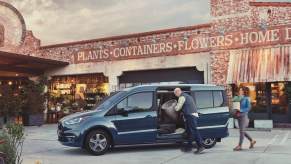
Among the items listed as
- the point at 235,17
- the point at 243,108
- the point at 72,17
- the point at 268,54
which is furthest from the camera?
the point at 72,17

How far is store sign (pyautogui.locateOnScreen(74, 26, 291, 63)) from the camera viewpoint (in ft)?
60.1

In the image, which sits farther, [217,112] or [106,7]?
[106,7]

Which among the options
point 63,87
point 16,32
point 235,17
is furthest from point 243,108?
point 16,32

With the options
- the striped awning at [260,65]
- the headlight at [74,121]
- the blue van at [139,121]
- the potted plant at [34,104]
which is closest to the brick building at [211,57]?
the striped awning at [260,65]

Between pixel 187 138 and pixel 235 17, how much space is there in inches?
383

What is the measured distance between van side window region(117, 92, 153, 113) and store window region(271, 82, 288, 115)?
9.18m

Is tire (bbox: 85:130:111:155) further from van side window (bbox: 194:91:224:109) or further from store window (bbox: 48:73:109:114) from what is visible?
store window (bbox: 48:73:109:114)

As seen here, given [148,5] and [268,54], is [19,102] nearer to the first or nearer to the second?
[148,5]

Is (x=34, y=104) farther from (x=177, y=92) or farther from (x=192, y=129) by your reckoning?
(x=192, y=129)

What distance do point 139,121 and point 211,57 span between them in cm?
945

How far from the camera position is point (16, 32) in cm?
2636

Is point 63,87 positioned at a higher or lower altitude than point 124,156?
higher

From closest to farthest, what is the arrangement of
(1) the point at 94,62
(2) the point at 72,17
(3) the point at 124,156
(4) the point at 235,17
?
(3) the point at 124,156, (4) the point at 235,17, (1) the point at 94,62, (2) the point at 72,17

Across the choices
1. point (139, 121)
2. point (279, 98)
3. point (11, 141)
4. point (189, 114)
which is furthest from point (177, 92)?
point (279, 98)
